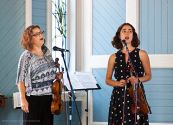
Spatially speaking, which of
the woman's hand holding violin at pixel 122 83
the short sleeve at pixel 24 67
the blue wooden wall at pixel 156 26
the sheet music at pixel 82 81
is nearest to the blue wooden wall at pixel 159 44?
the blue wooden wall at pixel 156 26

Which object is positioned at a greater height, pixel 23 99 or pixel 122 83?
pixel 122 83

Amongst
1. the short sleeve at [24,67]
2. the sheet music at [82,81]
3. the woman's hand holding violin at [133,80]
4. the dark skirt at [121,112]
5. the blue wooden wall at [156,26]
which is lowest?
the dark skirt at [121,112]

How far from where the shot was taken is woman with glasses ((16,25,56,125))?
365 centimetres

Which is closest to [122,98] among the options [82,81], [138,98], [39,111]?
[138,98]

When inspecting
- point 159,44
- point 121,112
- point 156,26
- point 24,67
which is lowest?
point 121,112

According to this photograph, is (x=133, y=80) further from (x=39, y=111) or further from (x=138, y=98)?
(x=39, y=111)

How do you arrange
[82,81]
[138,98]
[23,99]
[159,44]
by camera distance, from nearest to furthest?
[138,98]
[23,99]
[82,81]
[159,44]

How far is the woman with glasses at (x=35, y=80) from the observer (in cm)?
365

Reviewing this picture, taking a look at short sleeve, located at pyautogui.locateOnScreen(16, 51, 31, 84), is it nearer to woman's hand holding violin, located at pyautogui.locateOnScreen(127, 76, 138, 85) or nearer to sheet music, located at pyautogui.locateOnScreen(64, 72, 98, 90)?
woman's hand holding violin, located at pyautogui.locateOnScreen(127, 76, 138, 85)

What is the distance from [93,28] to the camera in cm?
579

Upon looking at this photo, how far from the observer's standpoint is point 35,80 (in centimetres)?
368

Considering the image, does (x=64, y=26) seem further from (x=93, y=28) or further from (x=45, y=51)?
(x=45, y=51)

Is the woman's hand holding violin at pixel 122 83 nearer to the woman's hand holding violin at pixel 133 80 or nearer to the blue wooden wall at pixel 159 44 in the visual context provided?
the woman's hand holding violin at pixel 133 80

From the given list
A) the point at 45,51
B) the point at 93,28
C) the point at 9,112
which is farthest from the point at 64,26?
the point at 45,51
